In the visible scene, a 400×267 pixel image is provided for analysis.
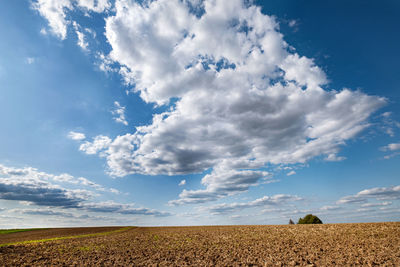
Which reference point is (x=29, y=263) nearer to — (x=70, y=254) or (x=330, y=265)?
(x=70, y=254)

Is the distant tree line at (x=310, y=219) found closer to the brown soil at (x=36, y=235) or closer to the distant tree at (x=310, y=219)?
the distant tree at (x=310, y=219)

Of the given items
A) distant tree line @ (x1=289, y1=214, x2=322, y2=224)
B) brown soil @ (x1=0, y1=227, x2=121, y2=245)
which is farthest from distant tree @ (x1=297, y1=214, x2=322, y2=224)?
brown soil @ (x1=0, y1=227, x2=121, y2=245)

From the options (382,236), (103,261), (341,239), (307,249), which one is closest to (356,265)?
(307,249)

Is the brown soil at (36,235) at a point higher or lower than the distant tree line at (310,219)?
→ lower

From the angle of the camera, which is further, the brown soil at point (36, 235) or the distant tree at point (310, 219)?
the distant tree at point (310, 219)

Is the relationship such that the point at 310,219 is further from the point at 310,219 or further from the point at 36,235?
the point at 36,235

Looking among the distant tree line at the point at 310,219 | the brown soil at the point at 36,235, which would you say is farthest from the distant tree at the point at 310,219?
the brown soil at the point at 36,235

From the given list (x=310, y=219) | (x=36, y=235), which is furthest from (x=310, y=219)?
(x=36, y=235)

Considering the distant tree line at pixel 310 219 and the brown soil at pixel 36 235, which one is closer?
the brown soil at pixel 36 235

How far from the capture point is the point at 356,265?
1509 centimetres

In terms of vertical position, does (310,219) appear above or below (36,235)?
above

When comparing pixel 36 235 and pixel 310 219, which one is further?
pixel 310 219

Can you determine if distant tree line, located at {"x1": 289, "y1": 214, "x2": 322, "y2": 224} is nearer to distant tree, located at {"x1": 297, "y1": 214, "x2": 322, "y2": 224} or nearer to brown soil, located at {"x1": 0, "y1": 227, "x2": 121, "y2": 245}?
distant tree, located at {"x1": 297, "y1": 214, "x2": 322, "y2": 224}

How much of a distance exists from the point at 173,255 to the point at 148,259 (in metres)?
2.39
